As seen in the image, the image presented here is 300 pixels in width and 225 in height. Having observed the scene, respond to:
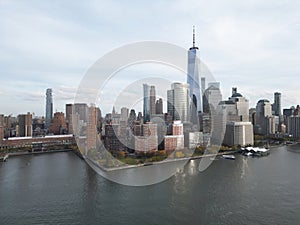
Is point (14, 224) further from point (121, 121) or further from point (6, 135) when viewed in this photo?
point (6, 135)

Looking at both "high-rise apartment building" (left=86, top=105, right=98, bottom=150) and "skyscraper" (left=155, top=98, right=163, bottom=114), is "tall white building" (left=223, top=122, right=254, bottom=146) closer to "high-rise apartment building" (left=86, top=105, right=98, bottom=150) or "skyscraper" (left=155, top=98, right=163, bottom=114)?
"skyscraper" (left=155, top=98, right=163, bottom=114)

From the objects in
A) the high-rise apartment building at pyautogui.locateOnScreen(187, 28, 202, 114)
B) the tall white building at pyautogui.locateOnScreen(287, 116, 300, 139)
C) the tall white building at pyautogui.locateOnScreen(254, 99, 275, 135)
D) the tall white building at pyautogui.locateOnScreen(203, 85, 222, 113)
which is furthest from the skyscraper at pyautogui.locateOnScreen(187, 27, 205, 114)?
the tall white building at pyautogui.locateOnScreen(287, 116, 300, 139)

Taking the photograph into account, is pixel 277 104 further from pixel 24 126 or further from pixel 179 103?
pixel 24 126

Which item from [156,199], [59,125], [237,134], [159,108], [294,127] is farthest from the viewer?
[294,127]

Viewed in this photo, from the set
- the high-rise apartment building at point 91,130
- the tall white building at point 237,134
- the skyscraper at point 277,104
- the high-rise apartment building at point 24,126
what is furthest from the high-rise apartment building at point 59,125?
the skyscraper at point 277,104

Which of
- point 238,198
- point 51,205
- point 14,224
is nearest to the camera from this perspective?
point 14,224

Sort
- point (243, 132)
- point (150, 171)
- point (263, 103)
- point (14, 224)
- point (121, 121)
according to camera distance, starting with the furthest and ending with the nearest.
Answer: point (263, 103), point (243, 132), point (121, 121), point (150, 171), point (14, 224)

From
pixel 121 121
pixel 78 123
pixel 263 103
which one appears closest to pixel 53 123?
pixel 78 123

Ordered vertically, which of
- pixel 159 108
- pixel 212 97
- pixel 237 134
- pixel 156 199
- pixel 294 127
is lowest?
pixel 156 199

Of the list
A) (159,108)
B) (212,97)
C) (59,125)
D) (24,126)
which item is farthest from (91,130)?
(212,97)
